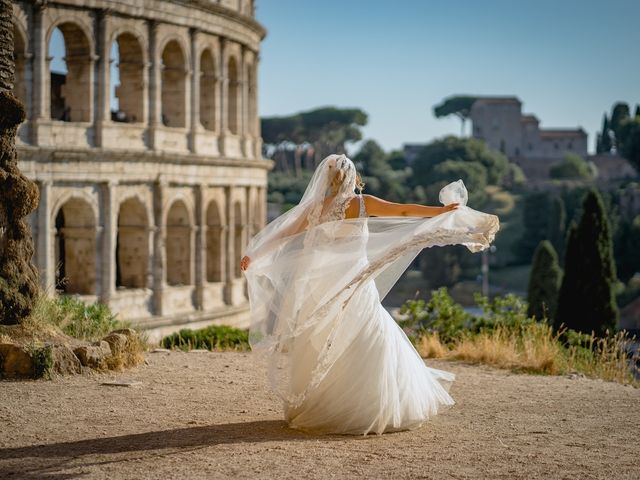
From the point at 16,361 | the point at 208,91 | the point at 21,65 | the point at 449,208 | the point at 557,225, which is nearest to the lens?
the point at 449,208

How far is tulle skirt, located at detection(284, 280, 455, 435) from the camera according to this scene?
7336 millimetres

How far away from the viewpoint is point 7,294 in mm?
9406

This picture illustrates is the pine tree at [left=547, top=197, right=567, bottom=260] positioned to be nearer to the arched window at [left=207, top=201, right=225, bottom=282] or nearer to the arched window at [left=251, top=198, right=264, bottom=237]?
the arched window at [left=251, top=198, right=264, bottom=237]

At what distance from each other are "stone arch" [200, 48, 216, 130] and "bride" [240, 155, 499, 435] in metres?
20.6

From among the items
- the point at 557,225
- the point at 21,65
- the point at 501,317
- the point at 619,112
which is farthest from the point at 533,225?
the point at 501,317

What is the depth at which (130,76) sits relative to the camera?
2581 centimetres

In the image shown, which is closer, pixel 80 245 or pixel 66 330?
pixel 66 330

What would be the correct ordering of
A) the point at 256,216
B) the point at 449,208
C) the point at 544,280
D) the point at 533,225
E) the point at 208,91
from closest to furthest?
the point at 449,208 → the point at 208,91 → the point at 256,216 → the point at 544,280 → the point at 533,225

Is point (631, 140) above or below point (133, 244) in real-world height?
above

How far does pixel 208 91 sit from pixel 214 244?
3.73 meters

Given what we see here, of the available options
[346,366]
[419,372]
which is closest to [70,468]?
[346,366]

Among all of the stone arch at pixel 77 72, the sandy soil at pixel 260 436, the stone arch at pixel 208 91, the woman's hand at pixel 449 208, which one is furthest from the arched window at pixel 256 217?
the woman's hand at pixel 449 208

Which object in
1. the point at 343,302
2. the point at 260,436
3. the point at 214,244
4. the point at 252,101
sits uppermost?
the point at 252,101

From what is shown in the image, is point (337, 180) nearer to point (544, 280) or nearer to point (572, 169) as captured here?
point (544, 280)
